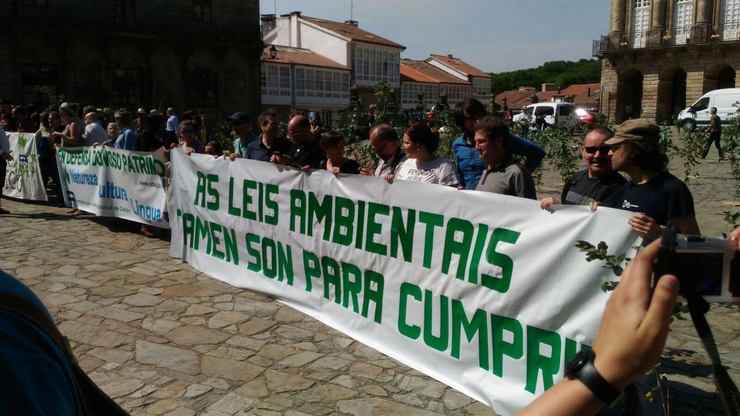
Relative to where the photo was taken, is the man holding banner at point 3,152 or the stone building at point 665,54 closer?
the man holding banner at point 3,152

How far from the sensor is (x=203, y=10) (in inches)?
1437

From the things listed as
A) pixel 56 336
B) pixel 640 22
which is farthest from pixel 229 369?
pixel 640 22

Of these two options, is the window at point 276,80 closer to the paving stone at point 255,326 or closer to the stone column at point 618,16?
the stone column at point 618,16

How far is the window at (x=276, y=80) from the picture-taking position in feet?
163

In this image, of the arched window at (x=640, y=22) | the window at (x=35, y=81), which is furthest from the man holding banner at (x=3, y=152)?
the arched window at (x=640, y=22)

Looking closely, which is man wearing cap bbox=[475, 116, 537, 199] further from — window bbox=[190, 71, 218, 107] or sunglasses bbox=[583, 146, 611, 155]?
window bbox=[190, 71, 218, 107]

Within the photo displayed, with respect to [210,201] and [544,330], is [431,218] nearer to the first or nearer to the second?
[544,330]

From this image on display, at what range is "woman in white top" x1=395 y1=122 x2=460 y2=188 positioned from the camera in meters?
5.01

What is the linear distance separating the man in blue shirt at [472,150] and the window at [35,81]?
94.5 ft

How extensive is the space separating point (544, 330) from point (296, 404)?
1637 mm

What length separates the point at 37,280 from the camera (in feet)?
21.9

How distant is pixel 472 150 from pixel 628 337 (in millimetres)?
4405

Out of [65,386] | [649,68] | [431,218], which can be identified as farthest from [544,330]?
[649,68]

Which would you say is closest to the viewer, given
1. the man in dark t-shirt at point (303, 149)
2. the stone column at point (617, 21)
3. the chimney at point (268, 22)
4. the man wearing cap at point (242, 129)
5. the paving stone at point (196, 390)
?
the paving stone at point (196, 390)
